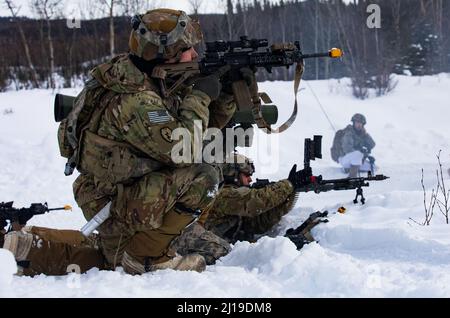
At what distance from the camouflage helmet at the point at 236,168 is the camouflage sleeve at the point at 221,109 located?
53.6 inches

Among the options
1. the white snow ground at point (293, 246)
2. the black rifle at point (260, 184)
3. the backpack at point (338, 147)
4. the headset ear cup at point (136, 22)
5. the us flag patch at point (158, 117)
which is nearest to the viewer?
the white snow ground at point (293, 246)

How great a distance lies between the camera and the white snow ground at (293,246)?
2131 mm

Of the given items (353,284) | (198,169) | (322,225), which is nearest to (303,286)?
(353,284)

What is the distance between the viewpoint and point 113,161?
2.81m

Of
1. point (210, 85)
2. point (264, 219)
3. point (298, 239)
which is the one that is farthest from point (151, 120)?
point (264, 219)

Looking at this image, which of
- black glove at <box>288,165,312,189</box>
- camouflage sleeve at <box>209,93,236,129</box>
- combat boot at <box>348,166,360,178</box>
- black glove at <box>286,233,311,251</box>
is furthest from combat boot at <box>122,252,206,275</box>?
combat boot at <box>348,166,360,178</box>

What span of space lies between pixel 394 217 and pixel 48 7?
598 inches

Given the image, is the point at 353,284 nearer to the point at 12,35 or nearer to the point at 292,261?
the point at 292,261

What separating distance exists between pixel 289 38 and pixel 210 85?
2673cm

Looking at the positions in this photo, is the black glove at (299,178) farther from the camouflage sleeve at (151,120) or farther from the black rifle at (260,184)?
the camouflage sleeve at (151,120)

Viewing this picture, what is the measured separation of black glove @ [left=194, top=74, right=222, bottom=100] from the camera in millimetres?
2859

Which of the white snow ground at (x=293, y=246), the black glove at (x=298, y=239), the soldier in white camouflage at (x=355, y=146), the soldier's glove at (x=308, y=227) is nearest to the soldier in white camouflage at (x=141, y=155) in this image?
the white snow ground at (x=293, y=246)

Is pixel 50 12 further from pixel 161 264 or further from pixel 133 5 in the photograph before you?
pixel 161 264

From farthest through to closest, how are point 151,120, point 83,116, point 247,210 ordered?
1. point 247,210
2. point 83,116
3. point 151,120
